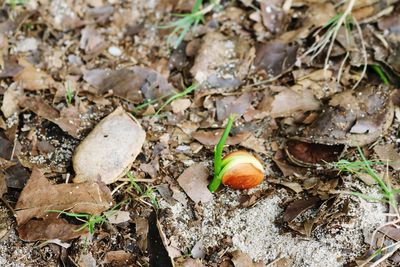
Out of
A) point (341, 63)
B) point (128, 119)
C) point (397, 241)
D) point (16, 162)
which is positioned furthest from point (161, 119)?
point (397, 241)

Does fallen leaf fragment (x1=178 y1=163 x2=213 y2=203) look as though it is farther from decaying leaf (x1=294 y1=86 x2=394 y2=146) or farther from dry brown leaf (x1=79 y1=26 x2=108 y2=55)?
dry brown leaf (x1=79 y1=26 x2=108 y2=55)

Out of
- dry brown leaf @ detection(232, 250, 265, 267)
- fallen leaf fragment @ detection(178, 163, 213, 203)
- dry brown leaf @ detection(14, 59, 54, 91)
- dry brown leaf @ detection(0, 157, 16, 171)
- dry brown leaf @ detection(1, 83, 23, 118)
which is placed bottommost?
dry brown leaf @ detection(232, 250, 265, 267)

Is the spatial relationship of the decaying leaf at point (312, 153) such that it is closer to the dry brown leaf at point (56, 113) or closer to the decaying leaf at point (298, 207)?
the decaying leaf at point (298, 207)

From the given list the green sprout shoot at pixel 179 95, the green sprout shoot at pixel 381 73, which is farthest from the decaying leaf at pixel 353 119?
the green sprout shoot at pixel 179 95

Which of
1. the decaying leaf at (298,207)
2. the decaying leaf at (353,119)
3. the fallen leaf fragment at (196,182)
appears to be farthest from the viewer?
the decaying leaf at (353,119)

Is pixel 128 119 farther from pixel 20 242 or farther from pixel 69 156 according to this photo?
pixel 20 242

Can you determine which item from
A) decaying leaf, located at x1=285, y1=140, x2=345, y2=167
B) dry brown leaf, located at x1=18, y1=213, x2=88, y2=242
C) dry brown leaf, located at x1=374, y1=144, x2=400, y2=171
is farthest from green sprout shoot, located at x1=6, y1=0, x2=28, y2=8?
dry brown leaf, located at x1=374, y1=144, x2=400, y2=171

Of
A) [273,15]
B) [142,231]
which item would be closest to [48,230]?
[142,231]
